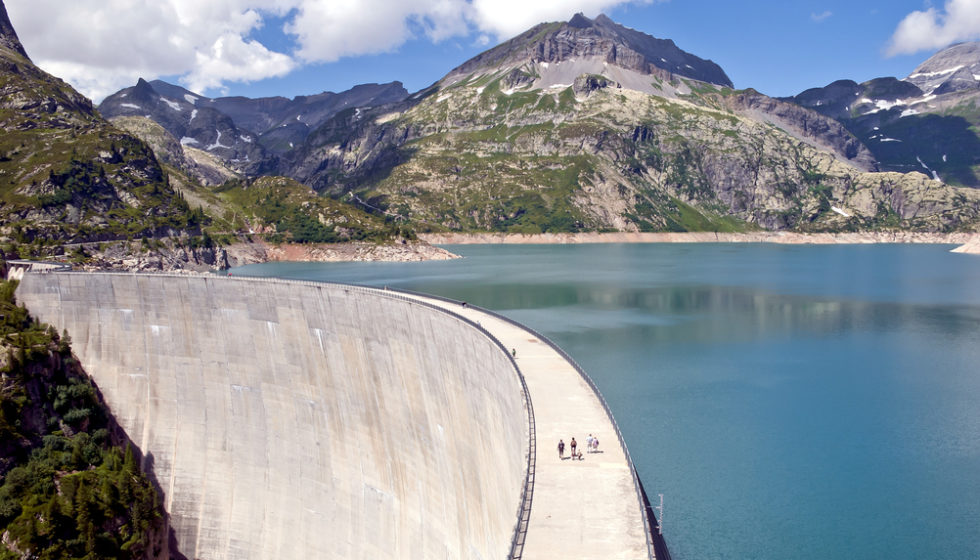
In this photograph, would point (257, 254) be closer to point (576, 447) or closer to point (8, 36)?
point (8, 36)

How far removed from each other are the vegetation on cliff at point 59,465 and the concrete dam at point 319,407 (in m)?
2.07

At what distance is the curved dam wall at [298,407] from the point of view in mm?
33469

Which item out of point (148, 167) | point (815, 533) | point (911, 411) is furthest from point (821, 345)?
point (148, 167)

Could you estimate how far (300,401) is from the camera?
44281 mm

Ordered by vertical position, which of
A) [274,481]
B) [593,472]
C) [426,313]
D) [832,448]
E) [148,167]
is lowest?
[274,481]

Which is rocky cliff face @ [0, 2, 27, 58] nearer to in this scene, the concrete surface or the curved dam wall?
the curved dam wall

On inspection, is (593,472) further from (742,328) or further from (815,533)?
(742,328)

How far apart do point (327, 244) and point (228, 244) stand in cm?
2512

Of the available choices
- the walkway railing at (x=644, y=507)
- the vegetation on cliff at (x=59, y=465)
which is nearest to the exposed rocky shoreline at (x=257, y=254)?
the vegetation on cliff at (x=59, y=465)

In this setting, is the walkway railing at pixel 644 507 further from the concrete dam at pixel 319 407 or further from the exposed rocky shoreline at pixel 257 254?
the exposed rocky shoreline at pixel 257 254

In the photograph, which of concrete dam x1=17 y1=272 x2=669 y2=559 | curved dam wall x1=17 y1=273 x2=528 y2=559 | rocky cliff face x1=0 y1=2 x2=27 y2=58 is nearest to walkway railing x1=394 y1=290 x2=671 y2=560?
concrete dam x1=17 y1=272 x2=669 y2=559

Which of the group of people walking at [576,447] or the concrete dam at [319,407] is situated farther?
the concrete dam at [319,407]

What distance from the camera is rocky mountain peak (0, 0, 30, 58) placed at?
16195 centimetres

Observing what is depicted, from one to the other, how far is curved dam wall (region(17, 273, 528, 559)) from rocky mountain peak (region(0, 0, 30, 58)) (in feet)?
482
